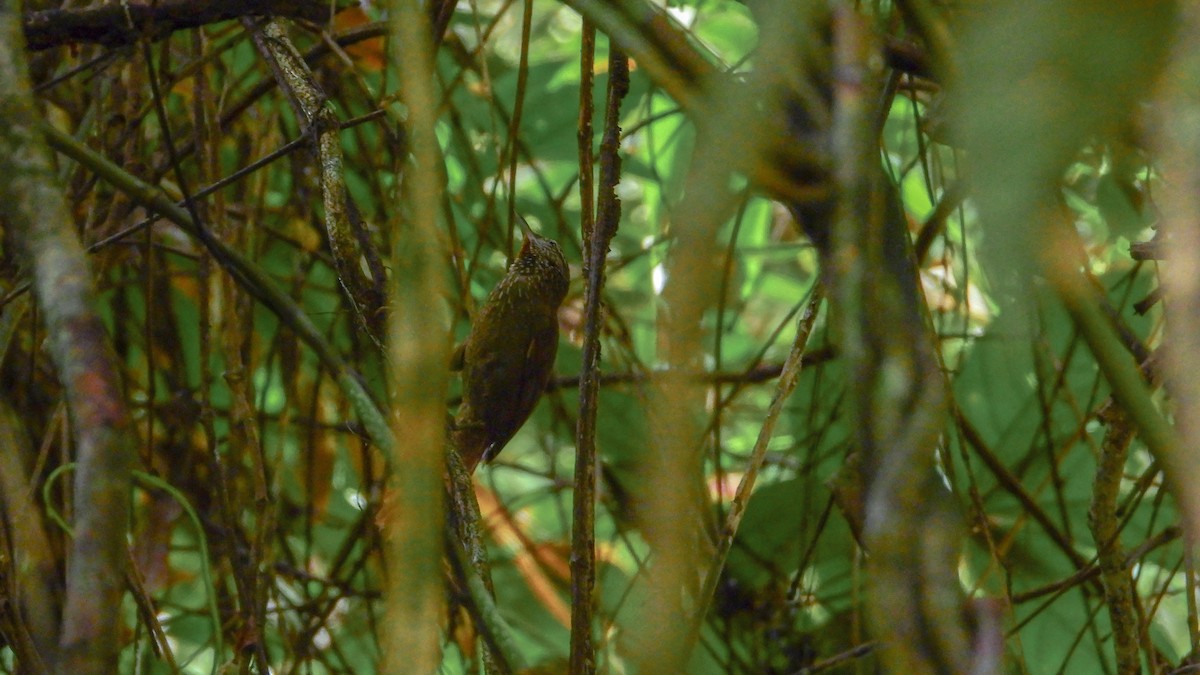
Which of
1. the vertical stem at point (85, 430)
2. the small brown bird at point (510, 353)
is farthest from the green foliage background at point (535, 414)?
the vertical stem at point (85, 430)

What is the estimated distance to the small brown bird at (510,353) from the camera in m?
1.79

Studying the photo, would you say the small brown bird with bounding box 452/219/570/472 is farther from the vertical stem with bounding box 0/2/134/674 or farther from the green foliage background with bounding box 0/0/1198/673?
the vertical stem with bounding box 0/2/134/674

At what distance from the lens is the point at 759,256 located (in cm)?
292

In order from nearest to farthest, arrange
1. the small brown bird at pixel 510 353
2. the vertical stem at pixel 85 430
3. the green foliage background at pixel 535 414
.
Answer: the vertical stem at pixel 85 430 → the green foliage background at pixel 535 414 → the small brown bird at pixel 510 353

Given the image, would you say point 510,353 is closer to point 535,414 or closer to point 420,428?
point 535,414

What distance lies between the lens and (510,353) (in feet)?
6.10

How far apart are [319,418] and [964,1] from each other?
1866 mm

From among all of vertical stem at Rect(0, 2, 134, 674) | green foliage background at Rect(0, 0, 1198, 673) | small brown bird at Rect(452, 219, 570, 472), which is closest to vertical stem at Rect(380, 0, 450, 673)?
vertical stem at Rect(0, 2, 134, 674)

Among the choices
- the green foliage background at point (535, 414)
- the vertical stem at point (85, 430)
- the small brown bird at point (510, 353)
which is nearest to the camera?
the vertical stem at point (85, 430)

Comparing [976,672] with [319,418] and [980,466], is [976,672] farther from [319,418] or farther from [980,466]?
[319,418]

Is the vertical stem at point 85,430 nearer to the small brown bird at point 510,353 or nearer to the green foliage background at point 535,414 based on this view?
the green foliage background at point 535,414

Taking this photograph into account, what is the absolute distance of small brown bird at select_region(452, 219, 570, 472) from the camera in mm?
1792

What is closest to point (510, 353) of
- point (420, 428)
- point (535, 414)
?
point (535, 414)

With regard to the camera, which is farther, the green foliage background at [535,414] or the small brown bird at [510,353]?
the small brown bird at [510,353]
